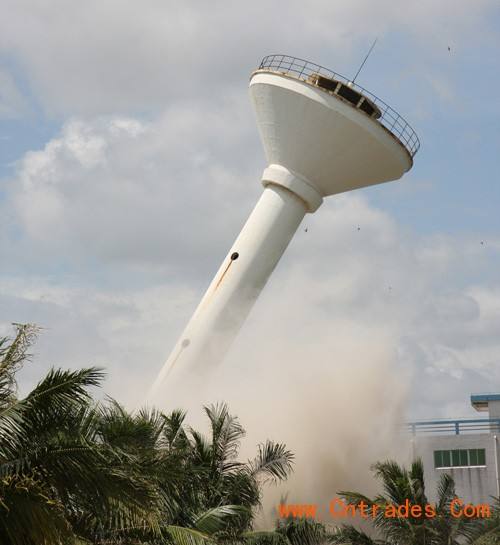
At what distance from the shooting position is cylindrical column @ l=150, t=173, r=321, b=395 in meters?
34.8

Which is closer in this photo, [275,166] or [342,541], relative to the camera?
[342,541]

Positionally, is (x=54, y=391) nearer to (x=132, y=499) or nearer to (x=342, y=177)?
(x=132, y=499)

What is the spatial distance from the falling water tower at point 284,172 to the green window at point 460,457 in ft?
31.1

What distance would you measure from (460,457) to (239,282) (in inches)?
435

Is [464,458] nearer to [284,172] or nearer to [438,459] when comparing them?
[438,459]

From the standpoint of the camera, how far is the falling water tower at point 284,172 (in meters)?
34.1

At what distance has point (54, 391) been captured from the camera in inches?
410

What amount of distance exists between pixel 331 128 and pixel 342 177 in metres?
2.16

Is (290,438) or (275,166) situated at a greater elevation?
(275,166)

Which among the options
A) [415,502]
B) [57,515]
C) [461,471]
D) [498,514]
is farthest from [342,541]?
[57,515]

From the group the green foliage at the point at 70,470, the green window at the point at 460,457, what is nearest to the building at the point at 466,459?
the green window at the point at 460,457

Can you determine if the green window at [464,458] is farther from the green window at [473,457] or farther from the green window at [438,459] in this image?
the green window at [438,459]

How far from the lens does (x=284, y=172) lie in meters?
35.0

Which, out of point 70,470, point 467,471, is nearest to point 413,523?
point 467,471
